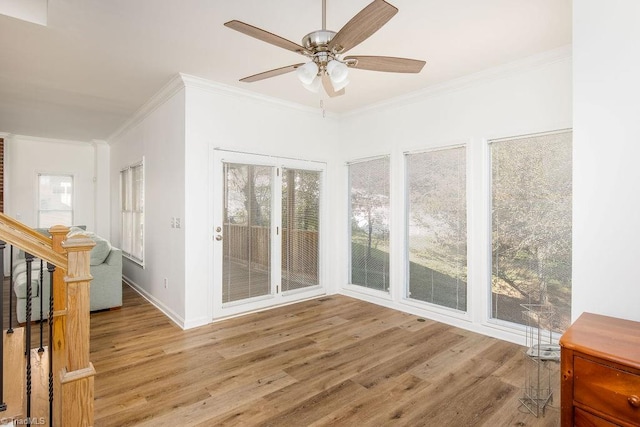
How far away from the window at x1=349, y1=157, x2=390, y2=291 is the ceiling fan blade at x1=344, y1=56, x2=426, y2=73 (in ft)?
7.28

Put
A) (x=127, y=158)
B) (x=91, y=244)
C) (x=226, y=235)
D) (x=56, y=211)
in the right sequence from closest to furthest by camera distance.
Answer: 1. (x=91, y=244)
2. (x=226, y=235)
3. (x=127, y=158)
4. (x=56, y=211)

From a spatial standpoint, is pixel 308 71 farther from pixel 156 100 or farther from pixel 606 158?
pixel 156 100

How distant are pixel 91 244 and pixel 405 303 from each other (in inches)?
136

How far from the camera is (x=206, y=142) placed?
3777mm

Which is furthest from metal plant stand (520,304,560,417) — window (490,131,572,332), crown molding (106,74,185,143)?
crown molding (106,74,185,143)

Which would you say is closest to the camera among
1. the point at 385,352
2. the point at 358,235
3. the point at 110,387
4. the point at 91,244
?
the point at 91,244

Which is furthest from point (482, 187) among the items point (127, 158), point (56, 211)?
point (56, 211)

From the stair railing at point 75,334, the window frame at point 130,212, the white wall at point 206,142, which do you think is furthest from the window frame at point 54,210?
the stair railing at point 75,334

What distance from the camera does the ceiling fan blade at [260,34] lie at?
175 cm

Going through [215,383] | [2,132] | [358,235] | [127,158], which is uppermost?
[2,132]

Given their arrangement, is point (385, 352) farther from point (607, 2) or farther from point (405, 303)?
point (607, 2)

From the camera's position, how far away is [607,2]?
1.80 metres

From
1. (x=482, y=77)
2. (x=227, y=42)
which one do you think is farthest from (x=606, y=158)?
(x=227, y=42)

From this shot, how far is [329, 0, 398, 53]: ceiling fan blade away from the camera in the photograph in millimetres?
1590
